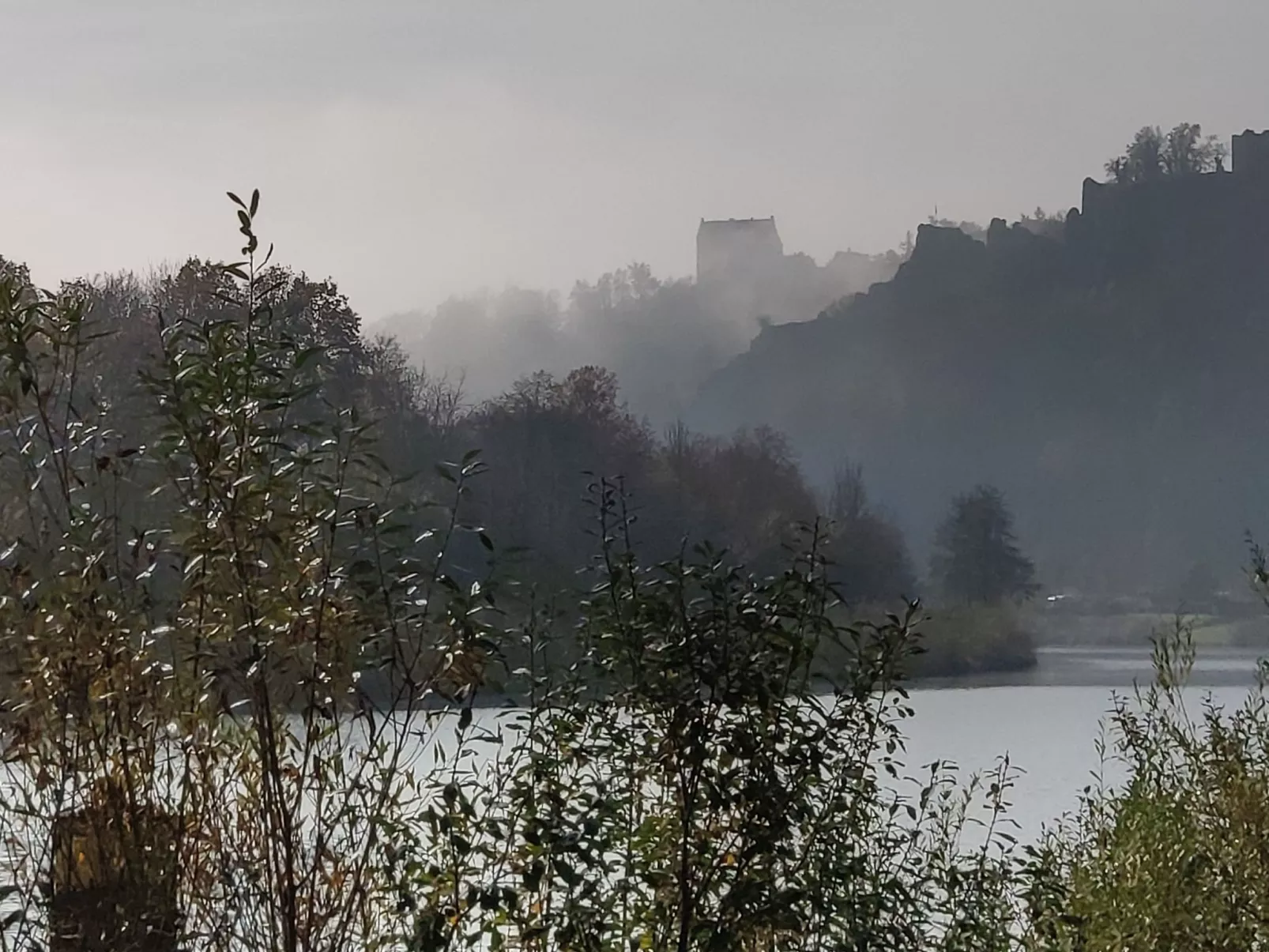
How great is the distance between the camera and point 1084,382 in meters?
2.66

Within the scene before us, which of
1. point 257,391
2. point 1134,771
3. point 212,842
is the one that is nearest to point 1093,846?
point 1134,771

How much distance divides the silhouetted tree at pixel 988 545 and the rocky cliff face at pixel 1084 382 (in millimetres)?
30

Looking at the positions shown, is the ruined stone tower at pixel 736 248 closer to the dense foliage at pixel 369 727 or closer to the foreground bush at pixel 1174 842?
the dense foliage at pixel 369 727

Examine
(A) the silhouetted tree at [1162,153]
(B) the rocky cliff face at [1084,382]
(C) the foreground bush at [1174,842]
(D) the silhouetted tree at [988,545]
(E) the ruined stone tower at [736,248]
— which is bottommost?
(C) the foreground bush at [1174,842]

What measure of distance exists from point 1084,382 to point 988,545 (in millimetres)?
353

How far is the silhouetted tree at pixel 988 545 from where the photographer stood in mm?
2580

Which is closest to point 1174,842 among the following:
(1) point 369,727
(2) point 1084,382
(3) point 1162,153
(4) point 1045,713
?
(4) point 1045,713

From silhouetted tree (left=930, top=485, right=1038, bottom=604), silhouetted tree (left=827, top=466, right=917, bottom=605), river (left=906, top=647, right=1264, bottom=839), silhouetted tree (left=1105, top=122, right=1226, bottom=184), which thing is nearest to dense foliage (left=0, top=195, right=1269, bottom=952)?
silhouetted tree (left=827, top=466, right=917, bottom=605)

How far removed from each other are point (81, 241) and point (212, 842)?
123cm

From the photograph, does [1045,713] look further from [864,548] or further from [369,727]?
[369,727]

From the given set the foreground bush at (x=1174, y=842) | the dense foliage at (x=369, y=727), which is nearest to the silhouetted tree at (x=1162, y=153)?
the foreground bush at (x=1174, y=842)

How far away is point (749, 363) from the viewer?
8.68 feet

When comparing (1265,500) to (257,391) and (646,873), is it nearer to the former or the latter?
(646,873)

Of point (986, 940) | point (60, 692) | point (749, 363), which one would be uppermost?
point (749, 363)
